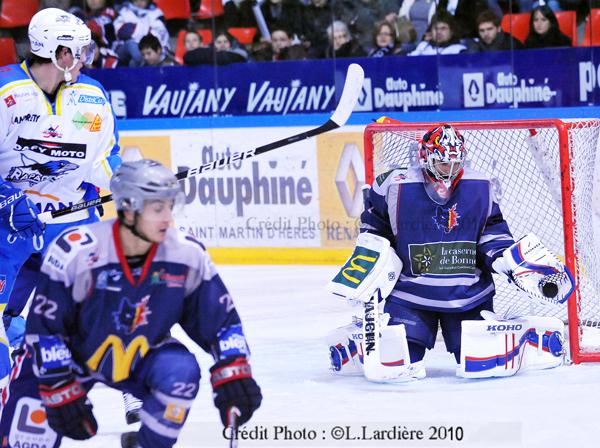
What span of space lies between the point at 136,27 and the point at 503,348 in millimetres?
4344

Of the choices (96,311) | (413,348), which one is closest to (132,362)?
(96,311)

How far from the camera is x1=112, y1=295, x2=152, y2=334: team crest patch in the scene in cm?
301

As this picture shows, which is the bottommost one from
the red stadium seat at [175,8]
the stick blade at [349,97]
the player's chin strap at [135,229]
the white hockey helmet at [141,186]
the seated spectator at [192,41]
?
the player's chin strap at [135,229]

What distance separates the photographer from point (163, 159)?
7785mm

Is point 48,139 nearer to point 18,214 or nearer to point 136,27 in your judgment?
point 18,214

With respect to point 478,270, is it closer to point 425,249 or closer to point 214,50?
point 425,249

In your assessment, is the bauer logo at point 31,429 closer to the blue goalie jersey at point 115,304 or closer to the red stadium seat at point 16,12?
the blue goalie jersey at point 115,304

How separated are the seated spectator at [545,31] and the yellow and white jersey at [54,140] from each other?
337 centimetres

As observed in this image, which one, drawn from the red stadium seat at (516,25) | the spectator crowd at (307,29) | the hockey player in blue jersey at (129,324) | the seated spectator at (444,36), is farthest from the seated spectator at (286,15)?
the hockey player in blue jersey at (129,324)

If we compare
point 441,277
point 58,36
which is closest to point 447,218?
point 441,277

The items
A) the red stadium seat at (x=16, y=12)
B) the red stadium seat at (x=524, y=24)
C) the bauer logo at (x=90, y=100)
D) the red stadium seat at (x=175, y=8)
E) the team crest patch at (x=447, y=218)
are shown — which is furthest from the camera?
the red stadium seat at (x=16, y=12)

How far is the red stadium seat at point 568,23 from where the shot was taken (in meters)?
7.18

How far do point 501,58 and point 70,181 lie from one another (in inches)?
138

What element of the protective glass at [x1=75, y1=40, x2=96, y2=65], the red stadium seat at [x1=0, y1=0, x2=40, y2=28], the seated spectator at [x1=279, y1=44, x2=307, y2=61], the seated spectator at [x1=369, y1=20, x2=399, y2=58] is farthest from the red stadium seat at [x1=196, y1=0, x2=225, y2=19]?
the protective glass at [x1=75, y1=40, x2=96, y2=65]
